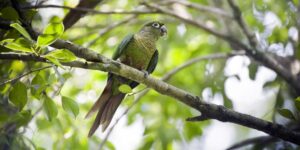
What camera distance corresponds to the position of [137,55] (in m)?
4.05

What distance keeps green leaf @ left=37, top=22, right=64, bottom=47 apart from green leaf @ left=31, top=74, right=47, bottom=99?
0.43 metres

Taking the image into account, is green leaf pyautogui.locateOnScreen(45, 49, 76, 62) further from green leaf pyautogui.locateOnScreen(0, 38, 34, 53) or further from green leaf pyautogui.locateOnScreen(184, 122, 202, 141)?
green leaf pyautogui.locateOnScreen(184, 122, 202, 141)

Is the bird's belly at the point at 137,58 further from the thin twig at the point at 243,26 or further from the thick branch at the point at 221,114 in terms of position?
the thick branch at the point at 221,114

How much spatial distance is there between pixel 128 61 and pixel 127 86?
1238mm

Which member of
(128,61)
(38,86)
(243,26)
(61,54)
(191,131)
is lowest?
(191,131)

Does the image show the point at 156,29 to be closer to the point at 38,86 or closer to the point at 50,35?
the point at 38,86

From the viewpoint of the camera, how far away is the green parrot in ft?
11.8

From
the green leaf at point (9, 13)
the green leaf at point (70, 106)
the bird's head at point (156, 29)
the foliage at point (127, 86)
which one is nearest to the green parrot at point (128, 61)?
the bird's head at point (156, 29)

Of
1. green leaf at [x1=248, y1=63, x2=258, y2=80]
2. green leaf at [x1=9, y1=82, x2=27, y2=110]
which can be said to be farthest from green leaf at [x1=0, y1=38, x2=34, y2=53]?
green leaf at [x1=248, y1=63, x2=258, y2=80]

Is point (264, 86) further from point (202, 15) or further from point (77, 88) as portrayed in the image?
point (77, 88)

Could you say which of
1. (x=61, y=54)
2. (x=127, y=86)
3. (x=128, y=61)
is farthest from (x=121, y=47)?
(x=61, y=54)

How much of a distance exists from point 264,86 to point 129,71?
1.90 meters

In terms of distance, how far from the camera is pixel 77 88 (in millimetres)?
5289

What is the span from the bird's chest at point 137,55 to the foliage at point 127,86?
1.29ft
